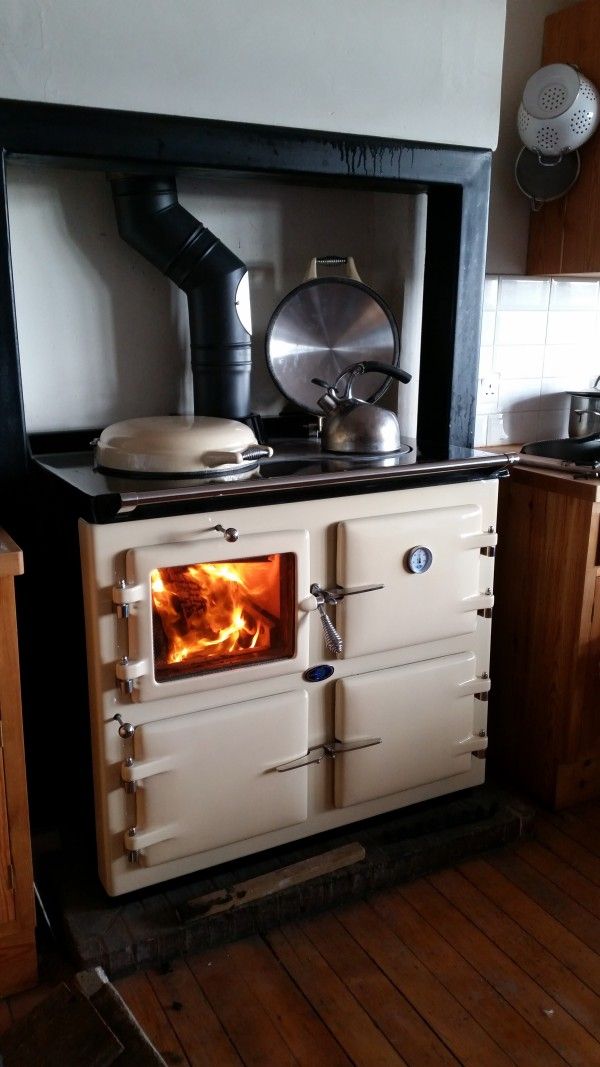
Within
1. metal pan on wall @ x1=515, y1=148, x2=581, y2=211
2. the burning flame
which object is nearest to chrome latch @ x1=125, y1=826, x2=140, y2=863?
the burning flame

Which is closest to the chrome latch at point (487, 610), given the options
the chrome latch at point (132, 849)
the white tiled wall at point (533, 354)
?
the white tiled wall at point (533, 354)

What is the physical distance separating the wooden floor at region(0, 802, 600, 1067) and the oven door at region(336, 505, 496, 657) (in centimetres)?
55

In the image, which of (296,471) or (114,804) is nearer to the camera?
(114,804)

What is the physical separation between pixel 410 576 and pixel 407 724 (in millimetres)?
334

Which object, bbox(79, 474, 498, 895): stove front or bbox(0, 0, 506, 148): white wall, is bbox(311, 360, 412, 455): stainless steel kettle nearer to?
bbox(79, 474, 498, 895): stove front

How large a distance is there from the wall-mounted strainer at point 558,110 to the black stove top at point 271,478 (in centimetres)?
87

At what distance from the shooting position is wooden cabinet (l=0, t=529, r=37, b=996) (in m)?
1.48

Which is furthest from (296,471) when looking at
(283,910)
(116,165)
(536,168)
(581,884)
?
(536,168)

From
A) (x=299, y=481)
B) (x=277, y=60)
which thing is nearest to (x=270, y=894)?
(x=299, y=481)

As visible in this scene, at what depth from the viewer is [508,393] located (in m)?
2.60

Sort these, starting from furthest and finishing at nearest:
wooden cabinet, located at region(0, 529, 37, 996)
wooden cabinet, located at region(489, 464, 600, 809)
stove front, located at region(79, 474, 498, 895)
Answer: wooden cabinet, located at region(489, 464, 600, 809) → stove front, located at region(79, 474, 498, 895) → wooden cabinet, located at region(0, 529, 37, 996)

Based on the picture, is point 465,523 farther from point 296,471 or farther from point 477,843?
point 477,843

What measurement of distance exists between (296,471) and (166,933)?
90cm

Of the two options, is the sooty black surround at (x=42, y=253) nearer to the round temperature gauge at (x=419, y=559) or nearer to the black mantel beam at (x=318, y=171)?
the black mantel beam at (x=318, y=171)
